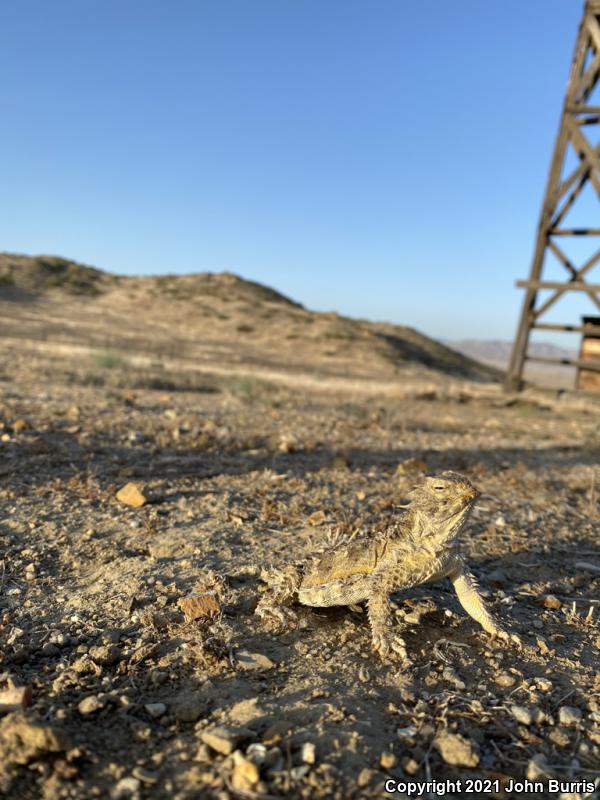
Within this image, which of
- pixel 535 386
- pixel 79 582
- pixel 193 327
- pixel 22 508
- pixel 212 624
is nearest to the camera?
pixel 212 624

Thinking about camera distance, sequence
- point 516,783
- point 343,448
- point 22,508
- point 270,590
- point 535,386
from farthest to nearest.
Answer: point 535,386 < point 343,448 < point 22,508 < point 270,590 < point 516,783

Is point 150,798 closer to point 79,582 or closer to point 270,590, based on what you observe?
point 270,590

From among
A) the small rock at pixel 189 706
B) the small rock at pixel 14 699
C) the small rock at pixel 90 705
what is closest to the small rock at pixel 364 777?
the small rock at pixel 189 706

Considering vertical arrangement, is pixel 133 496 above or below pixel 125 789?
above

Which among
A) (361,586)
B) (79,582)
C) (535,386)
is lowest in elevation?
(79,582)

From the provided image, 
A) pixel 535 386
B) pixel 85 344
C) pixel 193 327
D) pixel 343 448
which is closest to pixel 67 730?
pixel 343 448

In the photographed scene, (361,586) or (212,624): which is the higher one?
(361,586)

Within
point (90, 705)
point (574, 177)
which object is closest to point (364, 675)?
point (90, 705)

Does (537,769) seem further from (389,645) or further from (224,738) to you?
(224,738)
